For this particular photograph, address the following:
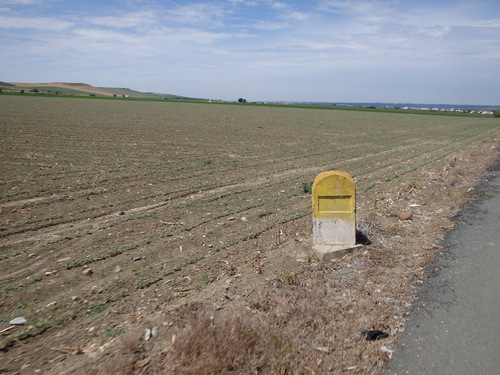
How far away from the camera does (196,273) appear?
5.35 m

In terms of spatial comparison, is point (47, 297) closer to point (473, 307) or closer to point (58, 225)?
point (58, 225)

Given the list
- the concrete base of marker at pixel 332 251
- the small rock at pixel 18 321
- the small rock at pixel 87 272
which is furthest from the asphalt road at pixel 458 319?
the small rock at pixel 87 272

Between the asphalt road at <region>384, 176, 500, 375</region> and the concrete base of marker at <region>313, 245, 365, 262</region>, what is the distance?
1.16 m

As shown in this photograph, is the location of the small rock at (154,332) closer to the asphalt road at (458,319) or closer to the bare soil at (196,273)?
the bare soil at (196,273)

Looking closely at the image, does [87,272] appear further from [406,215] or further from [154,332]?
[406,215]

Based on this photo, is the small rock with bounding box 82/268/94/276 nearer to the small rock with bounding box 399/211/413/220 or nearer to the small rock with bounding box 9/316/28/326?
the small rock with bounding box 9/316/28/326

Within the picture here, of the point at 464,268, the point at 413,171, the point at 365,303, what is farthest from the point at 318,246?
the point at 413,171

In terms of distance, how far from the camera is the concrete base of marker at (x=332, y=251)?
5.70 meters

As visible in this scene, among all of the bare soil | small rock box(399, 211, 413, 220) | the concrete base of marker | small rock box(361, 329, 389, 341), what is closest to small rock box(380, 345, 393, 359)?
the bare soil

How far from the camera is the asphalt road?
3.49 m

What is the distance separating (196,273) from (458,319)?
3.31 meters

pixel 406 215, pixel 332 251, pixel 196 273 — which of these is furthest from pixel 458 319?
pixel 406 215

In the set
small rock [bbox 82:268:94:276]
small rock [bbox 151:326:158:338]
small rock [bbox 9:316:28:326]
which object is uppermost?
small rock [bbox 82:268:94:276]

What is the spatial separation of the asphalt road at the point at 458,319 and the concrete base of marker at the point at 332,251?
1.16 m
